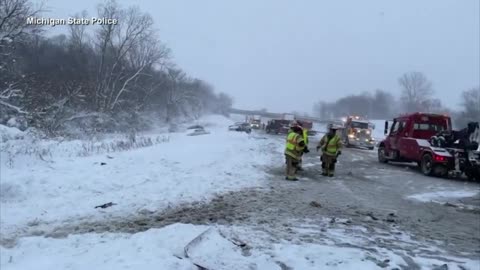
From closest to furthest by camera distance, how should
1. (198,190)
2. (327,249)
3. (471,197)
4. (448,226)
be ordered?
(327,249) < (448,226) < (198,190) < (471,197)

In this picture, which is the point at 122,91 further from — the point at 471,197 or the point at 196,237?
the point at 196,237

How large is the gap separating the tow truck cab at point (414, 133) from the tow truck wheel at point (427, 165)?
36 centimetres

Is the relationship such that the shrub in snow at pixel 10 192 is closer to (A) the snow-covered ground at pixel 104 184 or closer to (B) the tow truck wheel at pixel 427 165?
(A) the snow-covered ground at pixel 104 184

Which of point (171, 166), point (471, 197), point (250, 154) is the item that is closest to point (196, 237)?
point (171, 166)

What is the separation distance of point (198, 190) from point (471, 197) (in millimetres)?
8085

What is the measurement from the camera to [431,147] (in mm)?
19891

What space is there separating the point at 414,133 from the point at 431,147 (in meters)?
2.65

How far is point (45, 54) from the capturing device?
70.1 meters

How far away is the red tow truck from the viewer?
18734 millimetres

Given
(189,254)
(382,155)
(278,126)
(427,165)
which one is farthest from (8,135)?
(278,126)

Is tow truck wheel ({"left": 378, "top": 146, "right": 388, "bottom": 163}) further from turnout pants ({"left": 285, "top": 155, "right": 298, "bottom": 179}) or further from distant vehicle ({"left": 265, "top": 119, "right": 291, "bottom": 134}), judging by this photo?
distant vehicle ({"left": 265, "top": 119, "right": 291, "bottom": 134})

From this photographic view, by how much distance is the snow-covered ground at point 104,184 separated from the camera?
9.37 meters

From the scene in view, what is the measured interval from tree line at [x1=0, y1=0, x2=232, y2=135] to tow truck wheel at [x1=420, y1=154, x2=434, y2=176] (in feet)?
87.5

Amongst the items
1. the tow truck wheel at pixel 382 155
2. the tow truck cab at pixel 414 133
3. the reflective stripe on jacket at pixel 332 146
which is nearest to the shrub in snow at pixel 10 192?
the reflective stripe on jacket at pixel 332 146
